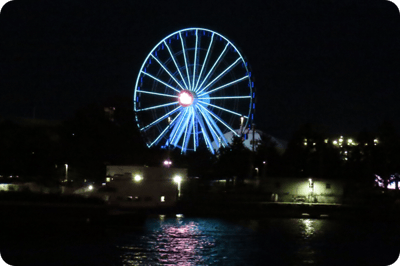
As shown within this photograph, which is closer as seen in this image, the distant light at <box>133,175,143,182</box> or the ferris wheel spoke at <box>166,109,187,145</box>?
the distant light at <box>133,175,143,182</box>

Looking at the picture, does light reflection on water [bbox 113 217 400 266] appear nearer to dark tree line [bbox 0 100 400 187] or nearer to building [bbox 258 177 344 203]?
dark tree line [bbox 0 100 400 187]

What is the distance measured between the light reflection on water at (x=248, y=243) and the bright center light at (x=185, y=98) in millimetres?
14459

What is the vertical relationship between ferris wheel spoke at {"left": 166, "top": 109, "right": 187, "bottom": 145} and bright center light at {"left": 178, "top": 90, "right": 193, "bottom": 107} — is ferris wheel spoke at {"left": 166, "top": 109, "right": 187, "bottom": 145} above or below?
below

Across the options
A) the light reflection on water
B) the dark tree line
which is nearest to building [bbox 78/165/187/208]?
the light reflection on water

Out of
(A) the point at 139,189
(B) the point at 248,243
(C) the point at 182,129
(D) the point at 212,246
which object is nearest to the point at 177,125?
(C) the point at 182,129

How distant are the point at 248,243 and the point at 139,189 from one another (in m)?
8.71

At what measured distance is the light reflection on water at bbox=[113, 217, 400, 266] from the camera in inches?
508

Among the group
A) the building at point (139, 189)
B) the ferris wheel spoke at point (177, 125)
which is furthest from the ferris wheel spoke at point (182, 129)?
the building at point (139, 189)

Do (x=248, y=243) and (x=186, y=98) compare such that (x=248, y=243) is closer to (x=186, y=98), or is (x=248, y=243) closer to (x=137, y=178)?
(x=137, y=178)

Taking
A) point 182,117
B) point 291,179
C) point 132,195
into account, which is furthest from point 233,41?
point 132,195

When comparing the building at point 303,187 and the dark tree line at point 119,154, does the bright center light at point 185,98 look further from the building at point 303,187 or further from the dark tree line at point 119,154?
the building at point 303,187

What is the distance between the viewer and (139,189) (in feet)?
77.2

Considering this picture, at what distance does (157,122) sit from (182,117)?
5.96 ft

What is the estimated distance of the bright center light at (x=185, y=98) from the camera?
36.2 meters
